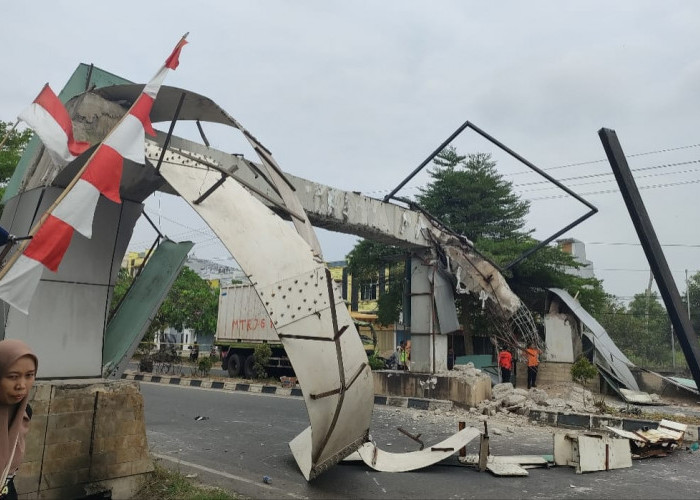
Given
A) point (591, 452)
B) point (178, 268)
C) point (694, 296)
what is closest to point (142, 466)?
point (178, 268)

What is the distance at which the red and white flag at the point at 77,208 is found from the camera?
11.2 feet

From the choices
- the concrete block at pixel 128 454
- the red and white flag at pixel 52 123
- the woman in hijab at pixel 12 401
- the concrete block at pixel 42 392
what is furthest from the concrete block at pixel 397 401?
the woman in hijab at pixel 12 401

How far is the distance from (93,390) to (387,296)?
742 inches

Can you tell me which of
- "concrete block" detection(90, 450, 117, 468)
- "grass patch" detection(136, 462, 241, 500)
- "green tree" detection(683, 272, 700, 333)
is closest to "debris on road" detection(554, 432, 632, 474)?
"grass patch" detection(136, 462, 241, 500)

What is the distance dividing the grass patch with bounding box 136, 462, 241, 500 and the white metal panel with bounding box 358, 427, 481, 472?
1.67 metres

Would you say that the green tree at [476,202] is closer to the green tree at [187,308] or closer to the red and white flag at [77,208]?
the green tree at [187,308]

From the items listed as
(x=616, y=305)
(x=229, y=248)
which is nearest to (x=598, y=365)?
(x=229, y=248)

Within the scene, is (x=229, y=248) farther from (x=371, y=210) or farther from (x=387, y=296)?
(x=387, y=296)

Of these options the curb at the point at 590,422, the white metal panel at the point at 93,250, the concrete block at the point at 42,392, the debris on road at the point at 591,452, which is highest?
the white metal panel at the point at 93,250

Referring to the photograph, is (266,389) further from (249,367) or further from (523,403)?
(523,403)

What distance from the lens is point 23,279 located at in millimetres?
3428

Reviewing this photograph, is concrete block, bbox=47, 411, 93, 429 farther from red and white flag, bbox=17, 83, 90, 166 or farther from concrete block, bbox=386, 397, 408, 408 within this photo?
concrete block, bbox=386, 397, 408, 408

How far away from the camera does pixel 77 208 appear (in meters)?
3.65

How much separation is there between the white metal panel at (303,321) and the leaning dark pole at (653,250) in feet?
12.2
